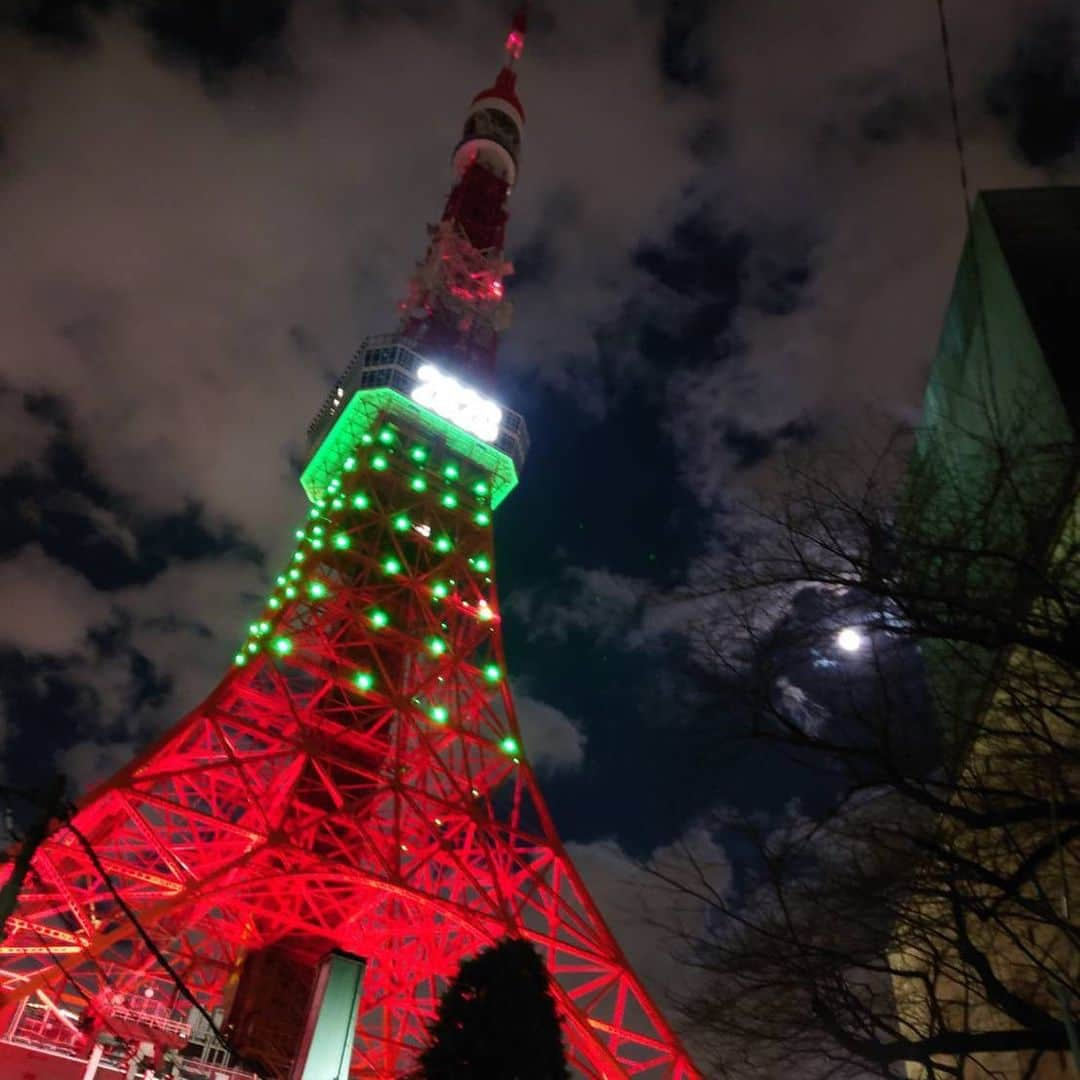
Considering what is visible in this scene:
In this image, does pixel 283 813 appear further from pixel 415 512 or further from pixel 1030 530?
pixel 1030 530

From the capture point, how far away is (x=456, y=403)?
21.4 metres

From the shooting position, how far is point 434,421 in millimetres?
20734

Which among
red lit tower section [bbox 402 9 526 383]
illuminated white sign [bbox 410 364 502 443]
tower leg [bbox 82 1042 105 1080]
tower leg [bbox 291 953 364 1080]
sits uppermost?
red lit tower section [bbox 402 9 526 383]

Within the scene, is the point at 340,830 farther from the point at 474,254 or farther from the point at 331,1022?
the point at 474,254

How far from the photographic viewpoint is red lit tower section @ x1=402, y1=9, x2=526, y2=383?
24.3 meters

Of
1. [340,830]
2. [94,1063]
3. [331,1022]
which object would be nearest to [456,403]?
[340,830]

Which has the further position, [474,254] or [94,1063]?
[474,254]

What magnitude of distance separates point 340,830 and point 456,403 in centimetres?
1095

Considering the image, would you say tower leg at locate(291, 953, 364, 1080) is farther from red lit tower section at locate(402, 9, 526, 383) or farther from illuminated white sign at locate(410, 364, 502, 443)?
red lit tower section at locate(402, 9, 526, 383)

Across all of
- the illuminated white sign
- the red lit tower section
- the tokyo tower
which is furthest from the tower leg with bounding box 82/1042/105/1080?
the red lit tower section

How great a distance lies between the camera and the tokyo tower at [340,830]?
1100cm

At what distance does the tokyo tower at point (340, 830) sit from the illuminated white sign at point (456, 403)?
11cm

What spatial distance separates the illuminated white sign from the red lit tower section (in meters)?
1.83

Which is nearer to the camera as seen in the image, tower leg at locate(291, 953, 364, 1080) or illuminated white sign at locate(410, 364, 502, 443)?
tower leg at locate(291, 953, 364, 1080)
